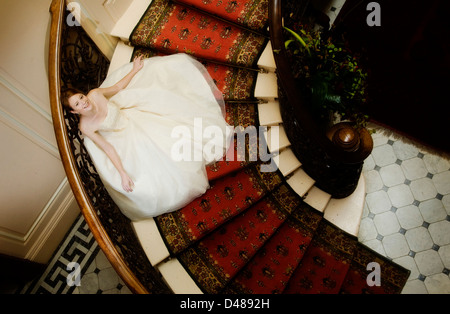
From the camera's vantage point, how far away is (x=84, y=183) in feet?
8.60

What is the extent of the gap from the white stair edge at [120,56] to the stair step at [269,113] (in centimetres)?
171

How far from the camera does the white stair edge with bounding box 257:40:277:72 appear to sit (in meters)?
3.18

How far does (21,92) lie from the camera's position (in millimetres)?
2840

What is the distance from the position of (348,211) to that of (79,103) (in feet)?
10.5

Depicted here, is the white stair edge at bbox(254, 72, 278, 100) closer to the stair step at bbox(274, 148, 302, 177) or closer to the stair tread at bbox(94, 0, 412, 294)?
the stair tread at bbox(94, 0, 412, 294)

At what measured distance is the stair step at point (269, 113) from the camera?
10.8ft

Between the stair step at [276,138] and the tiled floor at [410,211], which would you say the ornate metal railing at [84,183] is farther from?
the tiled floor at [410,211]

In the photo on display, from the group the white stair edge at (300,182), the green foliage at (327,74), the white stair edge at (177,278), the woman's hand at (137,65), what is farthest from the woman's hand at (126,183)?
the green foliage at (327,74)

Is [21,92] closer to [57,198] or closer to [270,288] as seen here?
[57,198]

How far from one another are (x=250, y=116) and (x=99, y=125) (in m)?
1.55

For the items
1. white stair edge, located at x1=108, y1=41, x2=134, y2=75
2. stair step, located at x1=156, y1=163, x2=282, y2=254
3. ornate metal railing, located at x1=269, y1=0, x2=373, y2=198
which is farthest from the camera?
white stair edge, located at x1=108, y1=41, x2=134, y2=75

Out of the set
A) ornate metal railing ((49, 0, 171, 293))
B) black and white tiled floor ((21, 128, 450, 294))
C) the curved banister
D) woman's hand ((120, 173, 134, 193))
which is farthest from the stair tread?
the curved banister

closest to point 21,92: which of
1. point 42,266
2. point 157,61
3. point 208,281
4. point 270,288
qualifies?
point 157,61

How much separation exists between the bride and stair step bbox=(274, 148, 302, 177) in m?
0.68
